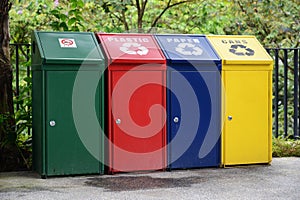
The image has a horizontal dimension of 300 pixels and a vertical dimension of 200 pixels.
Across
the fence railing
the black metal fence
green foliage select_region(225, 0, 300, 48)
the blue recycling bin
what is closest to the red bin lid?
the blue recycling bin

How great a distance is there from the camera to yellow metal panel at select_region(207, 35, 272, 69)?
5.75m

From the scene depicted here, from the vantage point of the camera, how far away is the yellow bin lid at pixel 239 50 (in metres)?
5.75

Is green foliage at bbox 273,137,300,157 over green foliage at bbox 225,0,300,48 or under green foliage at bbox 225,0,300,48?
under

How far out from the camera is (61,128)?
5238mm

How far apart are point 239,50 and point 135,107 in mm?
1325

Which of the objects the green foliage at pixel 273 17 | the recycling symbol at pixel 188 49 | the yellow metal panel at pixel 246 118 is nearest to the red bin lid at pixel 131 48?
the recycling symbol at pixel 188 49

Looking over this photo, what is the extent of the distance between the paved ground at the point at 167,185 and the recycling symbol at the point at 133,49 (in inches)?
47.5

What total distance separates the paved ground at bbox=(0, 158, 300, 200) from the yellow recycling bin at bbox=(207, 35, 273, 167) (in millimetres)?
204

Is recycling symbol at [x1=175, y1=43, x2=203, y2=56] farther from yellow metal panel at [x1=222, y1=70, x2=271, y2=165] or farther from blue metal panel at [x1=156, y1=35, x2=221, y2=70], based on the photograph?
yellow metal panel at [x1=222, y1=70, x2=271, y2=165]

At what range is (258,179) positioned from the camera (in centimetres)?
523

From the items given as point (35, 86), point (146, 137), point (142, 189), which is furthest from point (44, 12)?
point (142, 189)

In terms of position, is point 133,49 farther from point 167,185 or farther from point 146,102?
point 167,185

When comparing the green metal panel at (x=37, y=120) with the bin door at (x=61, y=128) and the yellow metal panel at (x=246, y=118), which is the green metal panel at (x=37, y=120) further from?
the yellow metal panel at (x=246, y=118)

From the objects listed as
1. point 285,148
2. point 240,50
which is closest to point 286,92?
point 285,148
